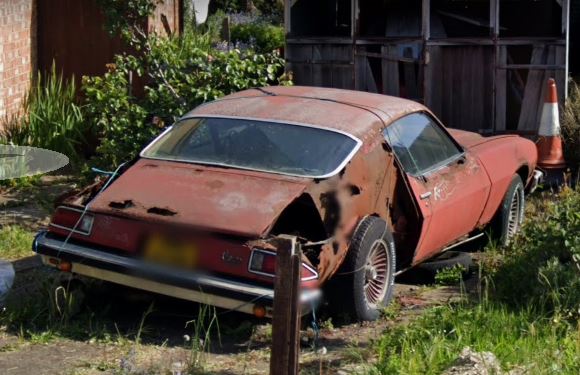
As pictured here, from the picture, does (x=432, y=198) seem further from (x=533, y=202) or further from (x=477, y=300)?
(x=533, y=202)

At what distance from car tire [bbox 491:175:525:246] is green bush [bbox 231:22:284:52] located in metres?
11.6

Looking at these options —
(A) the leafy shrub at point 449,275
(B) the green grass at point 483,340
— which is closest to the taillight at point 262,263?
(B) the green grass at point 483,340

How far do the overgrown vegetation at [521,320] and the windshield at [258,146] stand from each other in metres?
1.20

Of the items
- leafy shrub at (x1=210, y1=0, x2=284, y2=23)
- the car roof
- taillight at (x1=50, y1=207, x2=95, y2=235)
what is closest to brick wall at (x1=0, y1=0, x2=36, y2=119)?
the car roof

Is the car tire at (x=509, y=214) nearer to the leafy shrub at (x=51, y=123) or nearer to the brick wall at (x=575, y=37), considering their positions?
the leafy shrub at (x=51, y=123)

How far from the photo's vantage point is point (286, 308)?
4496 millimetres

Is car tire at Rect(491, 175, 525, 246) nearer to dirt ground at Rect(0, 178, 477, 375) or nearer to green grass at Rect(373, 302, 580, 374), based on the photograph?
dirt ground at Rect(0, 178, 477, 375)

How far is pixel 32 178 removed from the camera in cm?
1056

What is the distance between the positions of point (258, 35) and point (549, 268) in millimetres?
15133

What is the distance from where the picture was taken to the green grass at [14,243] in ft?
26.3

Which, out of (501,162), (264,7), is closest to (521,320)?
(501,162)

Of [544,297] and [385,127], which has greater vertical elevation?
[385,127]

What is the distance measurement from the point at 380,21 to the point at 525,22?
1.67 meters

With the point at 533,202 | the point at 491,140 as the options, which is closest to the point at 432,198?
the point at 491,140
